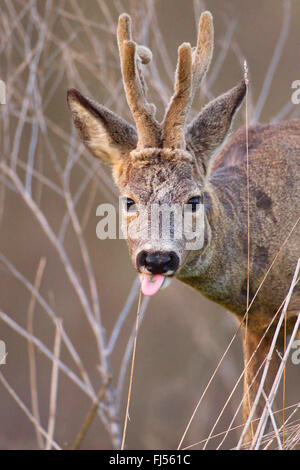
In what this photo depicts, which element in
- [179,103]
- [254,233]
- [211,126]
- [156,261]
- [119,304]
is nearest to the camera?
[156,261]

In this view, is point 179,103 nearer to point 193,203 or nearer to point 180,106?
point 180,106

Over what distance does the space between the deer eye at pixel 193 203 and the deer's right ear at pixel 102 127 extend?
1.71 feet

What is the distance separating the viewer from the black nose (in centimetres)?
468

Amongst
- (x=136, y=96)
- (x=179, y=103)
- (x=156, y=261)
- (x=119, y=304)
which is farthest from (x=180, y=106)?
(x=119, y=304)

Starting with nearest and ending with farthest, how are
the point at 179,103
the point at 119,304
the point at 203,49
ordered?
1. the point at 179,103
2. the point at 203,49
3. the point at 119,304

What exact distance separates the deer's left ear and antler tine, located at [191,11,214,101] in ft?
0.57

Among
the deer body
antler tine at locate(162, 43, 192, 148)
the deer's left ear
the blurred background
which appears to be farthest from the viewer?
the blurred background

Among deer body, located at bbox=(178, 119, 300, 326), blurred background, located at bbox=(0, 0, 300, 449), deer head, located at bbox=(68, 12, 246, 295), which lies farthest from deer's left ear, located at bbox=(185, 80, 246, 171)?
blurred background, located at bbox=(0, 0, 300, 449)

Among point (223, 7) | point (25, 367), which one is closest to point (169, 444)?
point (25, 367)

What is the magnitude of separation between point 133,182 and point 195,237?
0.43 meters

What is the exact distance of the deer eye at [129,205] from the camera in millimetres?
5082

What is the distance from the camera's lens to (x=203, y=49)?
18.1 feet

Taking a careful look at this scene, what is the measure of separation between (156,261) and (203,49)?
57.9 inches

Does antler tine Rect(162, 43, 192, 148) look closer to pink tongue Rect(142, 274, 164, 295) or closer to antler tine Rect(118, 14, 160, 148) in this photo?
antler tine Rect(118, 14, 160, 148)
